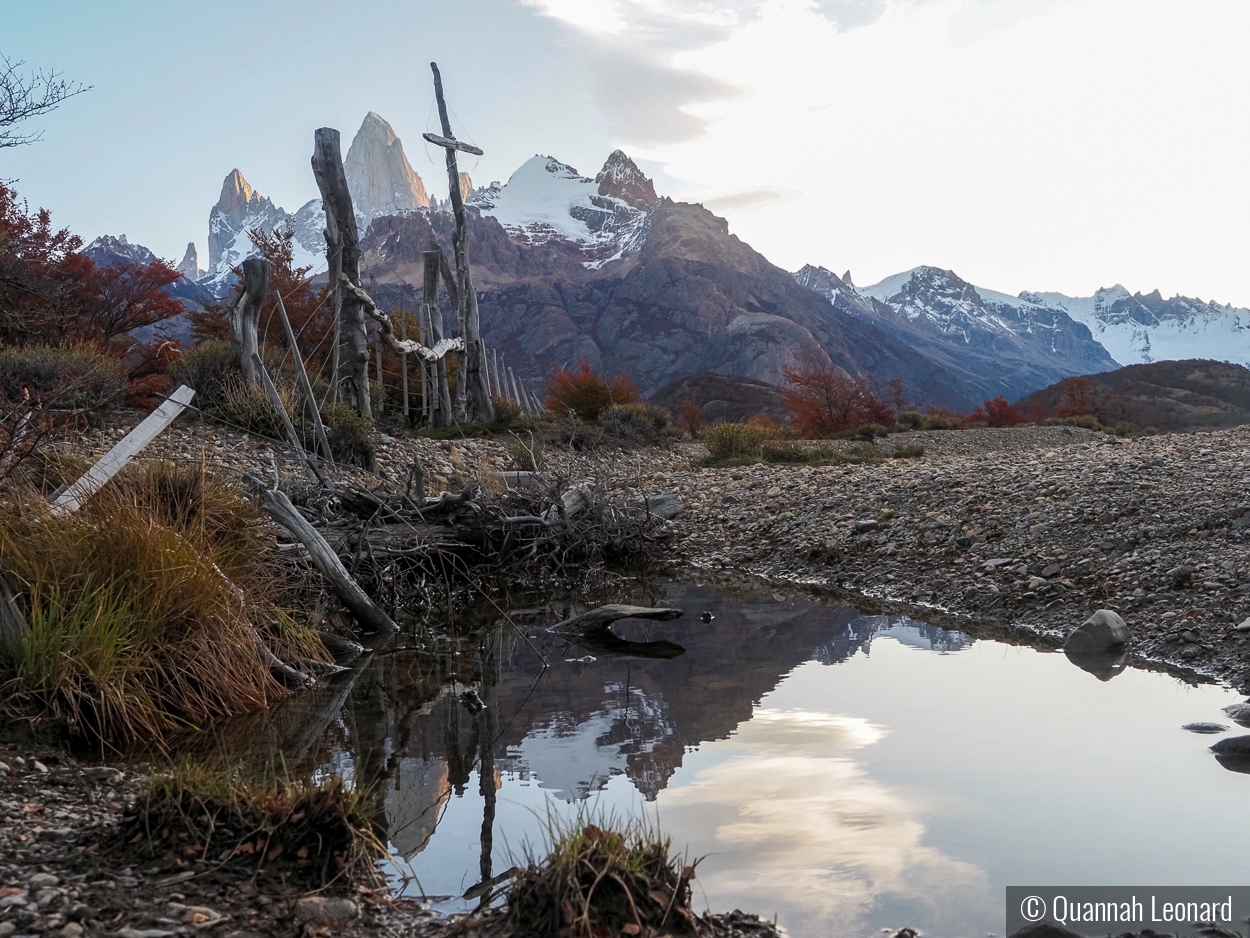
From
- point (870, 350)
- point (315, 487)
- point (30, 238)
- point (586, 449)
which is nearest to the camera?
point (315, 487)

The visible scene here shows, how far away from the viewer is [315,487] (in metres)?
8.09

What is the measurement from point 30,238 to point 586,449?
521 inches

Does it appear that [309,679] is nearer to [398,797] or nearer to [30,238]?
[398,797]

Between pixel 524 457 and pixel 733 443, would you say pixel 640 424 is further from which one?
pixel 524 457

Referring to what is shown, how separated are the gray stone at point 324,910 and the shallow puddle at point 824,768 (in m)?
0.33

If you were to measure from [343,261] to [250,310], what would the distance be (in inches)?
133

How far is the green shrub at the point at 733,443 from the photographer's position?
18.2 metres

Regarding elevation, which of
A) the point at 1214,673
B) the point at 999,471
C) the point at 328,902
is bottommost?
the point at 328,902

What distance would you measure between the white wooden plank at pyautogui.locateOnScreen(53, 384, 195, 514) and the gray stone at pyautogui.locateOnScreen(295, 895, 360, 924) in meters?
3.40

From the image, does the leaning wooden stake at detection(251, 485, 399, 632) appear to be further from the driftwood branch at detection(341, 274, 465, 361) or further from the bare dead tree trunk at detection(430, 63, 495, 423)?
the bare dead tree trunk at detection(430, 63, 495, 423)

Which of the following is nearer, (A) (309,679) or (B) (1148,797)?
(B) (1148,797)

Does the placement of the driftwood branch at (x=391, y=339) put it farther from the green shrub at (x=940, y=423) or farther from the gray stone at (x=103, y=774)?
the green shrub at (x=940, y=423)

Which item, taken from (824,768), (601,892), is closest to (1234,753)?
(824,768)

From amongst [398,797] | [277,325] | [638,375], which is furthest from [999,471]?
[638,375]
